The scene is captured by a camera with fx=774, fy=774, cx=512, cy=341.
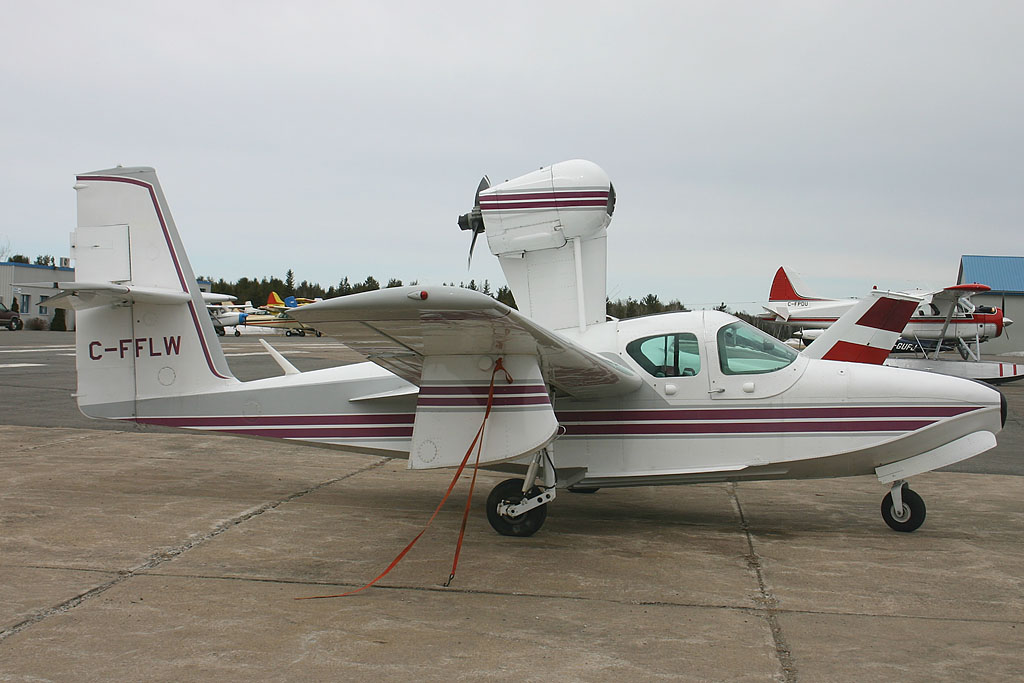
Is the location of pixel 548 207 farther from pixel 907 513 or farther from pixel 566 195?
pixel 907 513

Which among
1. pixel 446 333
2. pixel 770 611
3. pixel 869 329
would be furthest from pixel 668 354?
pixel 869 329

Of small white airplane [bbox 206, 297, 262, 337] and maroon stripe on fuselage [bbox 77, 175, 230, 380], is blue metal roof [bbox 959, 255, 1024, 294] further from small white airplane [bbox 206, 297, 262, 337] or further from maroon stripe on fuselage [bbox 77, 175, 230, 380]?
maroon stripe on fuselage [bbox 77, 175, 230, 380]

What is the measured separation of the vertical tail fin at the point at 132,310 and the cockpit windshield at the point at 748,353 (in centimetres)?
476

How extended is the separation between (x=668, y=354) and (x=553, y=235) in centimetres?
227

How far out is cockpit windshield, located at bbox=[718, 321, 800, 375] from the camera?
6707mm

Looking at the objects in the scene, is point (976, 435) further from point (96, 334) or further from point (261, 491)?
point (96, 334)

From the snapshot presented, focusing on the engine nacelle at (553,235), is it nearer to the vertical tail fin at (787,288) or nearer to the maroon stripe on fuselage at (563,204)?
the maroon stripe on fuselage at (563,204)

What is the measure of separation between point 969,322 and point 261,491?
2704cm

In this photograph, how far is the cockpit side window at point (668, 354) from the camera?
22.2 feet

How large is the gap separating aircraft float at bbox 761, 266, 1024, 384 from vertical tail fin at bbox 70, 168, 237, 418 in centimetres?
1570

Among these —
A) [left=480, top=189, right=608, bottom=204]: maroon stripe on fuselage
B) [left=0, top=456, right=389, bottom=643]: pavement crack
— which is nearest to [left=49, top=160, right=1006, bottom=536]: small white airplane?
[left=0, top=456, right=389, bottom=643]: pavement crack

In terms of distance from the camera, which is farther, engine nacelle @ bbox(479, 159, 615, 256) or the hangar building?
the hangar building

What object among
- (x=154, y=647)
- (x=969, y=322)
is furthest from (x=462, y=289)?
(x=969, y=322)

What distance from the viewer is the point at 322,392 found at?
7.29 meters
